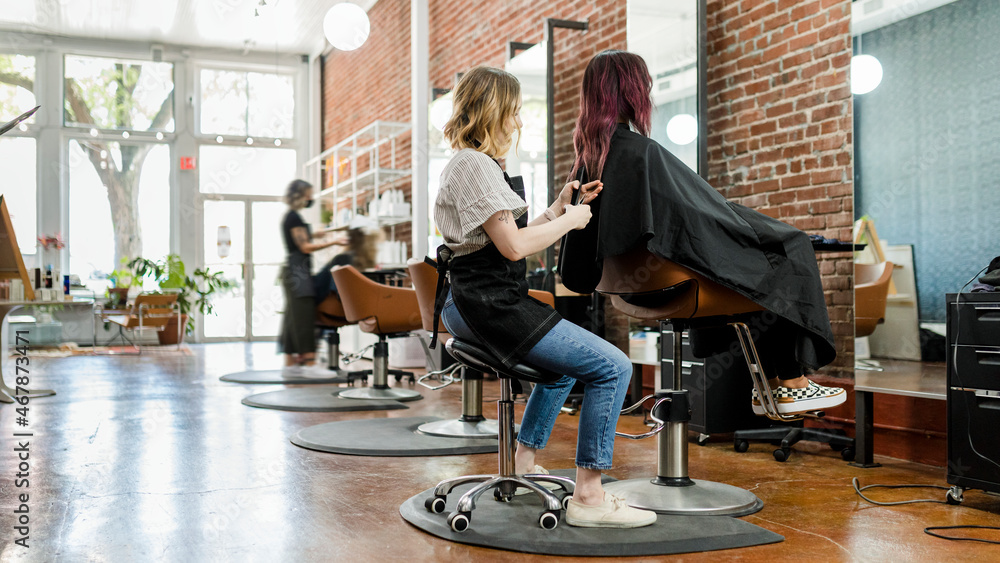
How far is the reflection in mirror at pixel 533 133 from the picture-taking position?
550cm

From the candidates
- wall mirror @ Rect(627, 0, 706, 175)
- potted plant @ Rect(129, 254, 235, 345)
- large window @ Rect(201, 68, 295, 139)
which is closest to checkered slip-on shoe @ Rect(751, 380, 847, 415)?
wall mirror @ Rect(627, 0, 706, 175)

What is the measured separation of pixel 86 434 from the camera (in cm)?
→ 375

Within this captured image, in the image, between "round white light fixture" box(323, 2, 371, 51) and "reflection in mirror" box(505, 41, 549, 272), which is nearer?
"reflection in mirror" box(505, 41, 549, 272)

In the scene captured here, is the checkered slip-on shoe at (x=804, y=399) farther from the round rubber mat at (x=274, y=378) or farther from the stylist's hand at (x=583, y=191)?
the round rubber mat at (x=274, y=378)

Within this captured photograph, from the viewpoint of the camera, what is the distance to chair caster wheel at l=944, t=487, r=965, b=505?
2.46 m

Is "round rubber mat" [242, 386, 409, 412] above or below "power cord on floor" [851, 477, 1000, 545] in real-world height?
below

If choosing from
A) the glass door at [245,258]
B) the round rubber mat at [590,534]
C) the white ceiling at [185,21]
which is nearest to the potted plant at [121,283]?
the glass door at [245,258]

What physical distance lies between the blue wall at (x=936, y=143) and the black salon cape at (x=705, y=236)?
108cm

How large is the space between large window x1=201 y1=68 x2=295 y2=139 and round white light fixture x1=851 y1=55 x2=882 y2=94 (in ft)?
28.6

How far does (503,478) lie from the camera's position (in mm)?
2227

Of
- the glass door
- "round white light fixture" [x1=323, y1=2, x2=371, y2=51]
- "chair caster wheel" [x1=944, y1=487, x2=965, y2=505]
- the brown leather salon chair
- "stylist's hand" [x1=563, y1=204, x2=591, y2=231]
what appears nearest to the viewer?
"stylist's hand" [x1=563, y1=204, x2=591, y2=231]

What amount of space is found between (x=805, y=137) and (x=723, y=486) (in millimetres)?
1835

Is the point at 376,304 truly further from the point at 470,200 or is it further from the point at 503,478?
the point at 470,200

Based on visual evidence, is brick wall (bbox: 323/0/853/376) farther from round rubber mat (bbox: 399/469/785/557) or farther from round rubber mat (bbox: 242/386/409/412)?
round rubber mat (bbox: 399/469/785/557)
